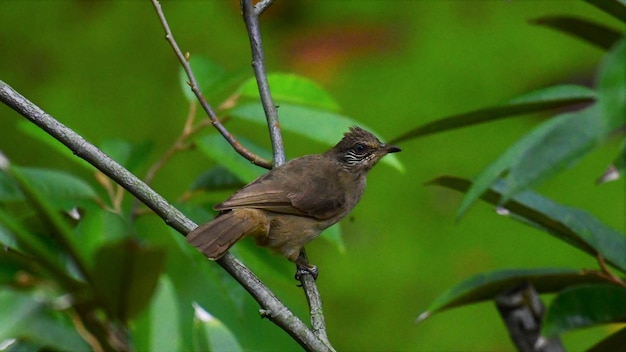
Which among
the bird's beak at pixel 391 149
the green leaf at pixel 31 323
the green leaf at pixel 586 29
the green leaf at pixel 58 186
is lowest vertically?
the green leaf at pixel 31 323

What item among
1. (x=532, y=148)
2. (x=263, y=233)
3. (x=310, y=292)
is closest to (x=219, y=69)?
(x=263, y=233)

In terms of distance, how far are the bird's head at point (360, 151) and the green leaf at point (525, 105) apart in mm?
986

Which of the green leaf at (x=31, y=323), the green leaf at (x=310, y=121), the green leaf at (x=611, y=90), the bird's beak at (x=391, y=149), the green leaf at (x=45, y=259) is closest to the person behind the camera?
the green leaf at (x=611, y=90)

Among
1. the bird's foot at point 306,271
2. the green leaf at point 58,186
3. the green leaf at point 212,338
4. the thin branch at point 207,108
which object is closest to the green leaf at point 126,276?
the green leaf at point 212,338

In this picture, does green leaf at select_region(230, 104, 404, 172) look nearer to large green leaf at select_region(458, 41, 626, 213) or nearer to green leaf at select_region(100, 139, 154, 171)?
green leaf at select_region(100, 139, 154, 171)

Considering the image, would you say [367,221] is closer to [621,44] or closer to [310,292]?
[310,292]

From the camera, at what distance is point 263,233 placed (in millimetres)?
2936

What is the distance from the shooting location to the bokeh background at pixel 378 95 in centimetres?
447

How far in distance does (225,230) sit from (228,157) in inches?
9.2

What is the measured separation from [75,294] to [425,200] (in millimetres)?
3497

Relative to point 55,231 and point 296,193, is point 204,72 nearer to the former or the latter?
point 296,193

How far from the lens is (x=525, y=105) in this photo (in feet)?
7.49

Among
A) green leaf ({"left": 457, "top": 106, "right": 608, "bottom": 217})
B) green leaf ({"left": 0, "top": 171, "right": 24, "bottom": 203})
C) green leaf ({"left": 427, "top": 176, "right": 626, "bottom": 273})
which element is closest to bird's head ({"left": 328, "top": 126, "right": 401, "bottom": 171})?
green leaf ({"left": 427, "top": 176, "right": 626, "bottom": 273})

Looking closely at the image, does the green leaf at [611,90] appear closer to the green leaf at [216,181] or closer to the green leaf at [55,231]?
the green leaf at [55,231]
